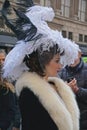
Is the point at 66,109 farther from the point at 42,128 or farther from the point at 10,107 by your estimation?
the point at 10,107

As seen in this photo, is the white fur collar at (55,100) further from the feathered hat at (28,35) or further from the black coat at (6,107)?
the black coat at (6,107)

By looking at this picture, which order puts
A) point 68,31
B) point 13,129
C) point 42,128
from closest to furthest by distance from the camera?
point 42,128 < point 13,129 < point 68,31

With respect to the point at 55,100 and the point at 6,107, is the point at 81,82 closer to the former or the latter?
the point at 6,107

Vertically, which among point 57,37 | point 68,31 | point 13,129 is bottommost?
point 68,31

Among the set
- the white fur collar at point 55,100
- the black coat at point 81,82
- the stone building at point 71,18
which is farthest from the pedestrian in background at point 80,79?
the stone building at point 71,18

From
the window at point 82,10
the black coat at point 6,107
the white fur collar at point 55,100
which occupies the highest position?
the white fur collar at point 55,100

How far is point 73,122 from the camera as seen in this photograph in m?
3.48

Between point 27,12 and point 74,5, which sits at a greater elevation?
point 27,12

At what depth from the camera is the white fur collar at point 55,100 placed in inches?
131

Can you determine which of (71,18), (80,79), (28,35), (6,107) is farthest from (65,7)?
(28,35)

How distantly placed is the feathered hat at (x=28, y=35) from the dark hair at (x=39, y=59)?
3cm

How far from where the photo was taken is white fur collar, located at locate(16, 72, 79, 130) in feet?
10.9

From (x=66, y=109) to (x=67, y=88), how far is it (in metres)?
0.25

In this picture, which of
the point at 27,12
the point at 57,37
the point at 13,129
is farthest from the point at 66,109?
the point at 13,129
